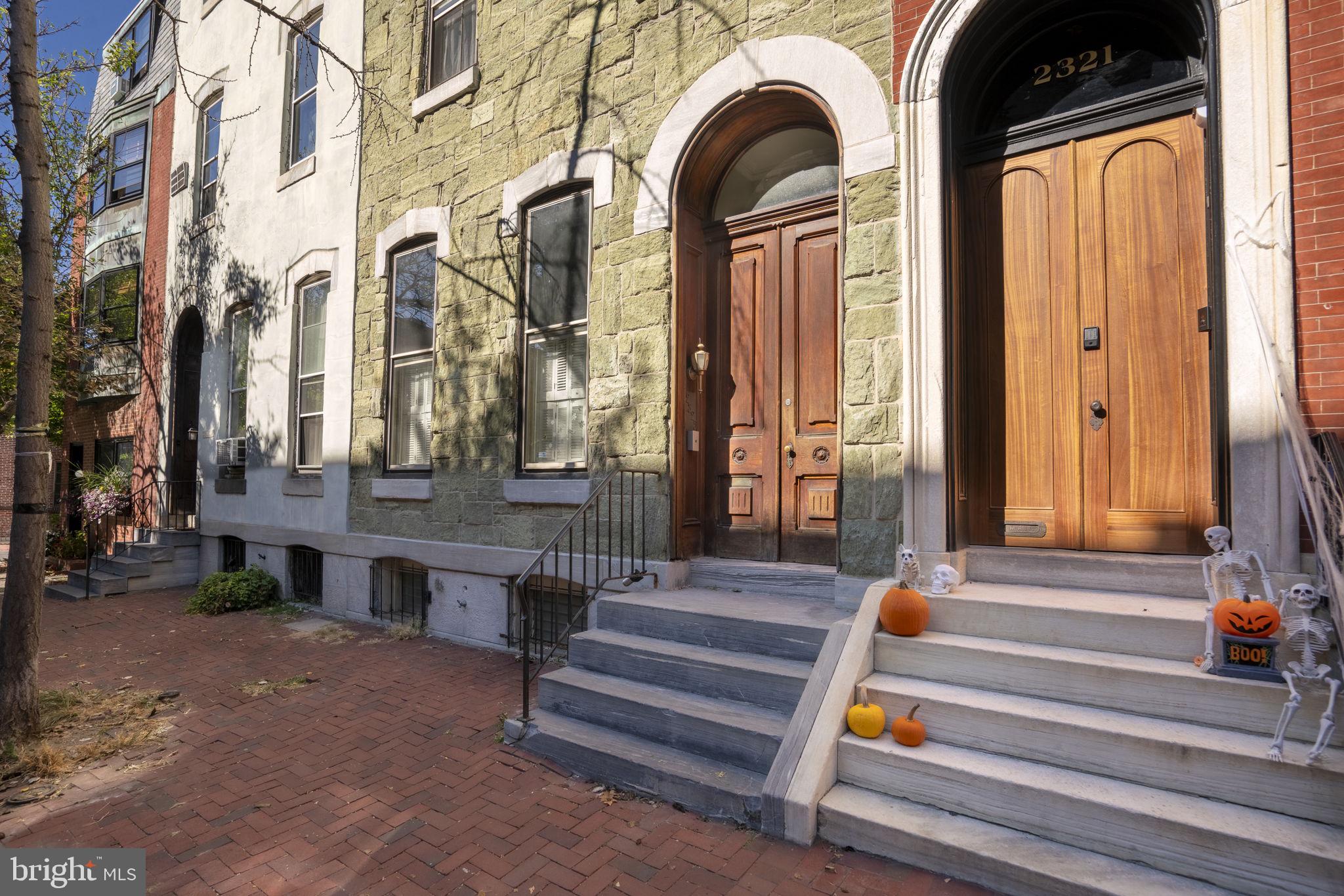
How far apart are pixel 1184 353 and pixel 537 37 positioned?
5801 mm

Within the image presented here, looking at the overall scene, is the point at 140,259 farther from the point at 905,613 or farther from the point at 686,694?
the point at 905,613

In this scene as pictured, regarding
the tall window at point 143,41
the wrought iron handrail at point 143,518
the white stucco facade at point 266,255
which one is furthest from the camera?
the tall window at point 143,41

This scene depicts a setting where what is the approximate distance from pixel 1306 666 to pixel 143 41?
68.1ft

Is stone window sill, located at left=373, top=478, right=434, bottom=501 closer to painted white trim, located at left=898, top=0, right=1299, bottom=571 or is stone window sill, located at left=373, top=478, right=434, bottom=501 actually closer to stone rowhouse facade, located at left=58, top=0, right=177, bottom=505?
painted white trim, located at left=898, top=0, right=1299, bottom=571

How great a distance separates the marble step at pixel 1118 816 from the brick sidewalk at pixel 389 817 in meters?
0.36

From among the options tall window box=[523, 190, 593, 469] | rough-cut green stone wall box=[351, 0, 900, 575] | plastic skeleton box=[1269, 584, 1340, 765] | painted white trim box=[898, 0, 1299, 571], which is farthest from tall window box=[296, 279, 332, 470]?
plastic skeleton box=[1269, 584, 1340, 765]

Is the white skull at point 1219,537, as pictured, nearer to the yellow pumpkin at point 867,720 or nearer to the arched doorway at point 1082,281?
the arched doorway at point 1082,281

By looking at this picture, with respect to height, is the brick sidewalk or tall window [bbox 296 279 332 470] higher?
tall window [bbox 296 279 332 470]

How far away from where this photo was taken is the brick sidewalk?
114 inches

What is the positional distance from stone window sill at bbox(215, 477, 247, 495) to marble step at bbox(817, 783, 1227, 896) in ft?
32.5

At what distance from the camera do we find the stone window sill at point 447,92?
6898 mm

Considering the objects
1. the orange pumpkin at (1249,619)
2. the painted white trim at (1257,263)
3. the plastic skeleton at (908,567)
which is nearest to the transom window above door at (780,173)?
the painted white trim at (1257,263)

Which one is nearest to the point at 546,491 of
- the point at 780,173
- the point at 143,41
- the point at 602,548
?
the point at 602,548

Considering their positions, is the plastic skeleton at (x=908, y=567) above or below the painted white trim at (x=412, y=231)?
below
